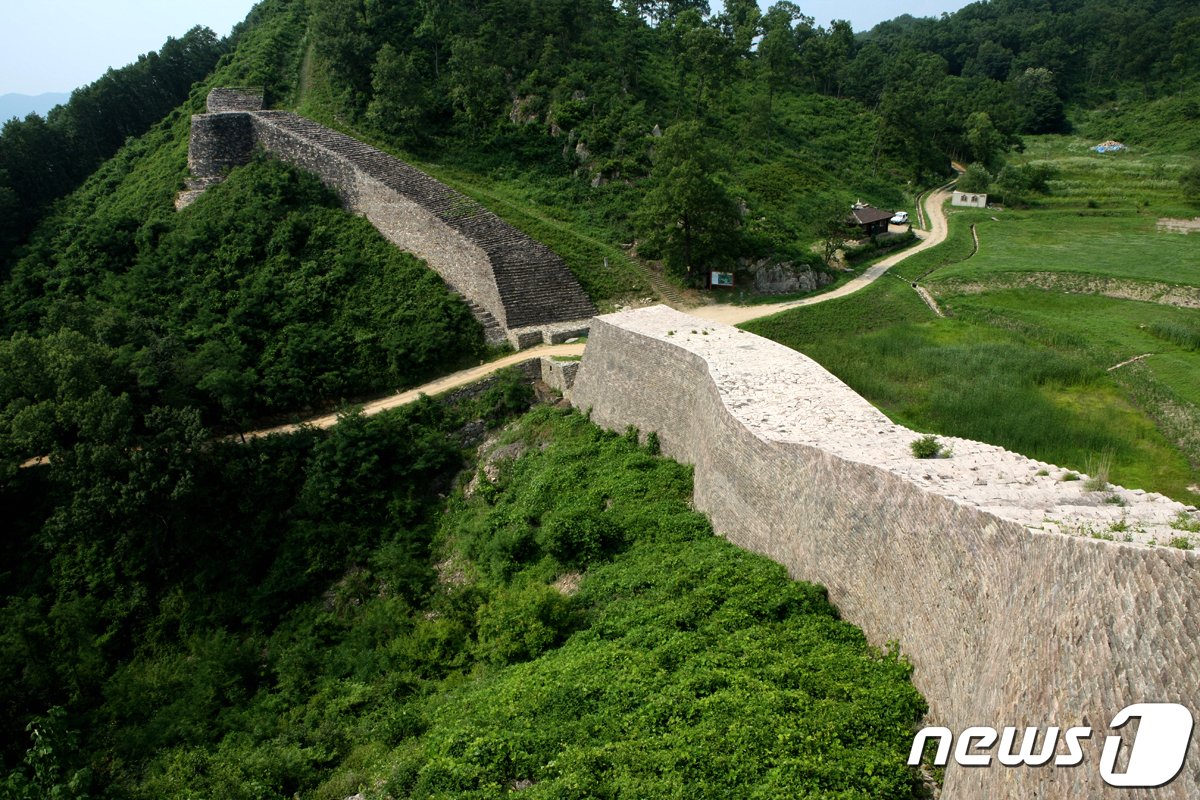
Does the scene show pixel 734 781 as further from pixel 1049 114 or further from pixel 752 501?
pixel 1049 114

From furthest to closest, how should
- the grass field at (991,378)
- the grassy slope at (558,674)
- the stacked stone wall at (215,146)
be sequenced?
the stacked stone wall at (215,146) → the grass field at (991,378) → the grassy slope at (558,674)

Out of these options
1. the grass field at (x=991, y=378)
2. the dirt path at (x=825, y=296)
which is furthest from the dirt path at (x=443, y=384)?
the grass field at (x=991, y=378)

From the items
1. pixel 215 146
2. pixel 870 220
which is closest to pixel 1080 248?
pixel 870 220

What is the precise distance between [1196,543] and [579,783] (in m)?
7.55

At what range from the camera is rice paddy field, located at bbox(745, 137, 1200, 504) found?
16797 millimetres

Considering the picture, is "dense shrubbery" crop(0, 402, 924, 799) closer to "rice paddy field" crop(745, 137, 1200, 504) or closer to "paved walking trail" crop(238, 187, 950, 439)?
"paved walking trail" crop(238, 187, 950, 439)

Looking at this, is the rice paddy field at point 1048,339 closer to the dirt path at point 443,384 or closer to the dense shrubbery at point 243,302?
the dirt path at point 443,384

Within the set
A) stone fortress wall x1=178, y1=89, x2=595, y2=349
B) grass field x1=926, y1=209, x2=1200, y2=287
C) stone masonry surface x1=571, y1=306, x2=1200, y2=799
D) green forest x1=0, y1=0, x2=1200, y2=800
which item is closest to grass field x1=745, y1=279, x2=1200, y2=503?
grass field x1=926, y1=209, x2=1200, y2=287

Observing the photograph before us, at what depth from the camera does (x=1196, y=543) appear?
707 centimetres

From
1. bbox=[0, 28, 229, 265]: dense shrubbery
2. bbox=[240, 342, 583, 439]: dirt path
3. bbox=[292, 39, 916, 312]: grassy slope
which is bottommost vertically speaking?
bbox=[240, 342, 583, 439]: dirt path

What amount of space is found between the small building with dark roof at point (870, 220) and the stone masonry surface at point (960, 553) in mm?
20202

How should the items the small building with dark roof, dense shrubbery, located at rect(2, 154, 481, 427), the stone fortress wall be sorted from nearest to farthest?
dense shrubbery, located at rect(2, 154, 481, 427), the stone fortress wall, the small building with dark roof

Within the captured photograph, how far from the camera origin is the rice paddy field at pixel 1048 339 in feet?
55.1

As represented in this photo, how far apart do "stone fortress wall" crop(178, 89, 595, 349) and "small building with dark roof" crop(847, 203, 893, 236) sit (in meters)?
15.9
